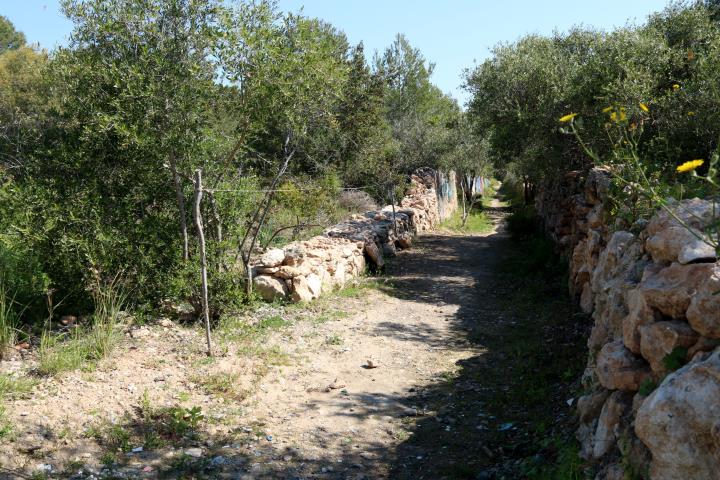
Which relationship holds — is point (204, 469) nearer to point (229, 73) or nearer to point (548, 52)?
point (229, 73)

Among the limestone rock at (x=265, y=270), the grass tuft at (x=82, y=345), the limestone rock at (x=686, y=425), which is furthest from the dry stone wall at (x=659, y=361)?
the limestone rock at (x=265, y=270)

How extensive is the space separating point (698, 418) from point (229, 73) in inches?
241

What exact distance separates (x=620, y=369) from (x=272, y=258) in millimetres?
6565

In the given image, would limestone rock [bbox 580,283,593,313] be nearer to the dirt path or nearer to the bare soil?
the bare soil

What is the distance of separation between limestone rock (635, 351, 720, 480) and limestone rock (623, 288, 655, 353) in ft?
2.63

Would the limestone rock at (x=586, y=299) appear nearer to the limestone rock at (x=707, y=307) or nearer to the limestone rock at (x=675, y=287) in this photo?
the limestone rock at (x=675, y=287)

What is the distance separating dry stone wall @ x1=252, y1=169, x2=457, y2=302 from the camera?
375 inches

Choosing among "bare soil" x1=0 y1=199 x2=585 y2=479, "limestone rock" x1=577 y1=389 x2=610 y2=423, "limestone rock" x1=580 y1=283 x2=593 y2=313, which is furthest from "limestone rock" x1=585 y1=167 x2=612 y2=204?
"limestone rock" x1=577 y1=389 x2=610 y2=423

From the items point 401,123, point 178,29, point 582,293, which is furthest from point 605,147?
point 401,123

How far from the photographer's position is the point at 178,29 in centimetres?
661

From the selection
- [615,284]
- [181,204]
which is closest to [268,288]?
[181,204]

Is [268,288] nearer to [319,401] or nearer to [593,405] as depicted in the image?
[319,401]

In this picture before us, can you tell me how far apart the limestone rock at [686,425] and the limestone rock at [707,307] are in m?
0.29

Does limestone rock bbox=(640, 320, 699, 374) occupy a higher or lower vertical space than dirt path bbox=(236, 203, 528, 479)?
higher
